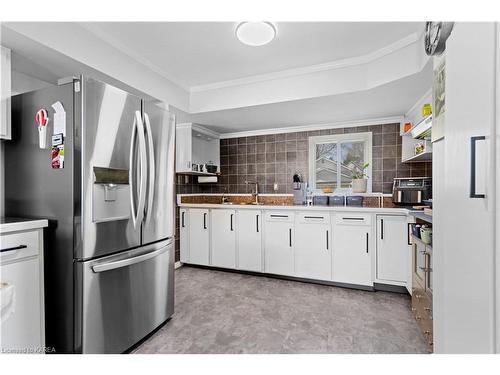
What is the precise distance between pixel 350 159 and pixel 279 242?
5.27 feet

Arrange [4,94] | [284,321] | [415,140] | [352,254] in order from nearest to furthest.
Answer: [4,94]
[284,321]
[352,254]
[415,140]

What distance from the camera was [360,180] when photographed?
354 centimetres

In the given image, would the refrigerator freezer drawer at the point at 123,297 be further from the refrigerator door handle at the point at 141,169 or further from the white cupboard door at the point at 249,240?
the white cupboard door at the point at 249,240

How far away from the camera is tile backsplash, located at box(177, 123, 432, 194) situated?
11.3ft

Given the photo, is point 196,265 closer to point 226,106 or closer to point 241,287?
point 241,287

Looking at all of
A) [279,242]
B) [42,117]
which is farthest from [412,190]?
[42,117]

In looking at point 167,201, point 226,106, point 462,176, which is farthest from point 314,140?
point 462,176

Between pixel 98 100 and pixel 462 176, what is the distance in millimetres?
1904

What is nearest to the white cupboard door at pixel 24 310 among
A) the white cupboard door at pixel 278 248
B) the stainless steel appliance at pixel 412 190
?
the white cupboard door at pixel 278 248

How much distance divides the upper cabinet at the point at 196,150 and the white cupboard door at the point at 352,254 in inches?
84.4

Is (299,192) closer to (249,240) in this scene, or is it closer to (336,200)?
(336,200)

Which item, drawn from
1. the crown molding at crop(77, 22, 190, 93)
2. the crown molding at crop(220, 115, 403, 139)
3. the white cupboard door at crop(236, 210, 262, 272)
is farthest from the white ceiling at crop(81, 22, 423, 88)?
the white cupboard door at crop(236, 210, 262, 272)

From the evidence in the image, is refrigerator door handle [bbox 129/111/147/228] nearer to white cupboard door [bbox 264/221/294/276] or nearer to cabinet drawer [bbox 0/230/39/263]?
cabinet drawer [bbox 0/230/39/263]

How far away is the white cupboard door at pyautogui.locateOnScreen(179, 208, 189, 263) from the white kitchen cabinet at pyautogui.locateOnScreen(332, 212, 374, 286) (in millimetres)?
2094
